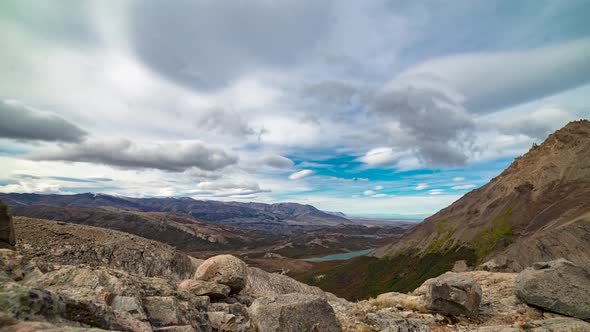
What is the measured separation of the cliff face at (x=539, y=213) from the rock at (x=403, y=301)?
354ft

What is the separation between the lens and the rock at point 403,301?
19331 mm

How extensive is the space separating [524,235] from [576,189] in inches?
1327

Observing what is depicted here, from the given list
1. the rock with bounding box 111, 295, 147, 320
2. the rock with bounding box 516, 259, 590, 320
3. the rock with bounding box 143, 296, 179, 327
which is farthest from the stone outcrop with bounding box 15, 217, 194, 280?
the rock with bounding box 516, 259, 590, 320

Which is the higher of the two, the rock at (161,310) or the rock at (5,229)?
the rock at (5,229)

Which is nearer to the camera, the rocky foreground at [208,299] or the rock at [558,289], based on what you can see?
the rocky foreground at [208,299]

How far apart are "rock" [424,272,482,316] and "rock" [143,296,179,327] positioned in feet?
53.9

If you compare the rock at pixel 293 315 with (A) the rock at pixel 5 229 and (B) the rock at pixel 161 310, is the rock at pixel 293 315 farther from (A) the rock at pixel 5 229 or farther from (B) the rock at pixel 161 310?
(A) the rock at pixel 5 229

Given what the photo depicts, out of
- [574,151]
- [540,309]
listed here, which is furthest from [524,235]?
[540,309]

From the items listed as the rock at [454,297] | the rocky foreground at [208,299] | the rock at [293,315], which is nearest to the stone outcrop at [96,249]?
the rocky foreground at [208,299]

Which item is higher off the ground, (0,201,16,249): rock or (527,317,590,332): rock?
(0,201,16,249): rock

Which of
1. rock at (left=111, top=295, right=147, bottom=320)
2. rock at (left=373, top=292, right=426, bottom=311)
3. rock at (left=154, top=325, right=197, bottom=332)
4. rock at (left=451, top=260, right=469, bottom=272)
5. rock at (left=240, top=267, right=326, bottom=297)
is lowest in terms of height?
rock at (left=451, top=260, right=469, bottom=272)

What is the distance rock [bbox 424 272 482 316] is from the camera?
17489 millimetres

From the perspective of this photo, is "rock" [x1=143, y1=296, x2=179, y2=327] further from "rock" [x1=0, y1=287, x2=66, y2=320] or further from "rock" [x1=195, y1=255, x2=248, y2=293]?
"rock" [x1=195, y1=255, x2=248, y2=293]

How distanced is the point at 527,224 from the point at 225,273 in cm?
18602
